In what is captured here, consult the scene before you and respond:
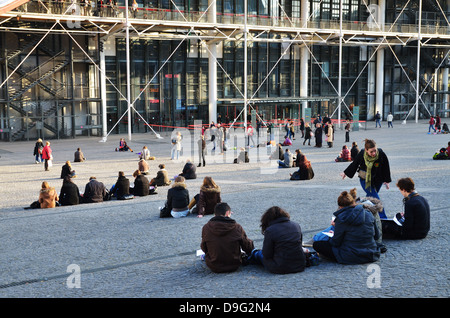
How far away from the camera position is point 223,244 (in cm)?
694

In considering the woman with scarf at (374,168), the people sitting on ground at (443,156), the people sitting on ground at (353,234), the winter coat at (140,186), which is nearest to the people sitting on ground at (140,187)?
the winter coat at (140,186)

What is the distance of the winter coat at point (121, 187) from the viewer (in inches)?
544

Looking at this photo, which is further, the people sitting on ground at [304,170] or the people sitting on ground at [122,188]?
the people sitting on ground at [304,170]

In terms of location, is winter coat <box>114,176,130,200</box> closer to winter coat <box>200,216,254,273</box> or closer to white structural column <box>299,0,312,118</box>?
winter coat <box>200,216,254,273</box>

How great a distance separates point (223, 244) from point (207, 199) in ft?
13.0

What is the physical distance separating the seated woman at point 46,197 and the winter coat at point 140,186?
7.34ft

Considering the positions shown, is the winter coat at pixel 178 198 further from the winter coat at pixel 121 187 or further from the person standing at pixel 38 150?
the person standing at pixel 38 150

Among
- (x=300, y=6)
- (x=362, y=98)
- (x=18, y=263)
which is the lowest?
(x=18, y=263)

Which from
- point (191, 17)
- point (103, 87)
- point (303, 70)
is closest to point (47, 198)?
point (103, 87)

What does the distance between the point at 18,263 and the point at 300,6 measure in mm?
36852

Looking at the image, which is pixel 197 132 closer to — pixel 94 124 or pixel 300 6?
pixel 94 124
